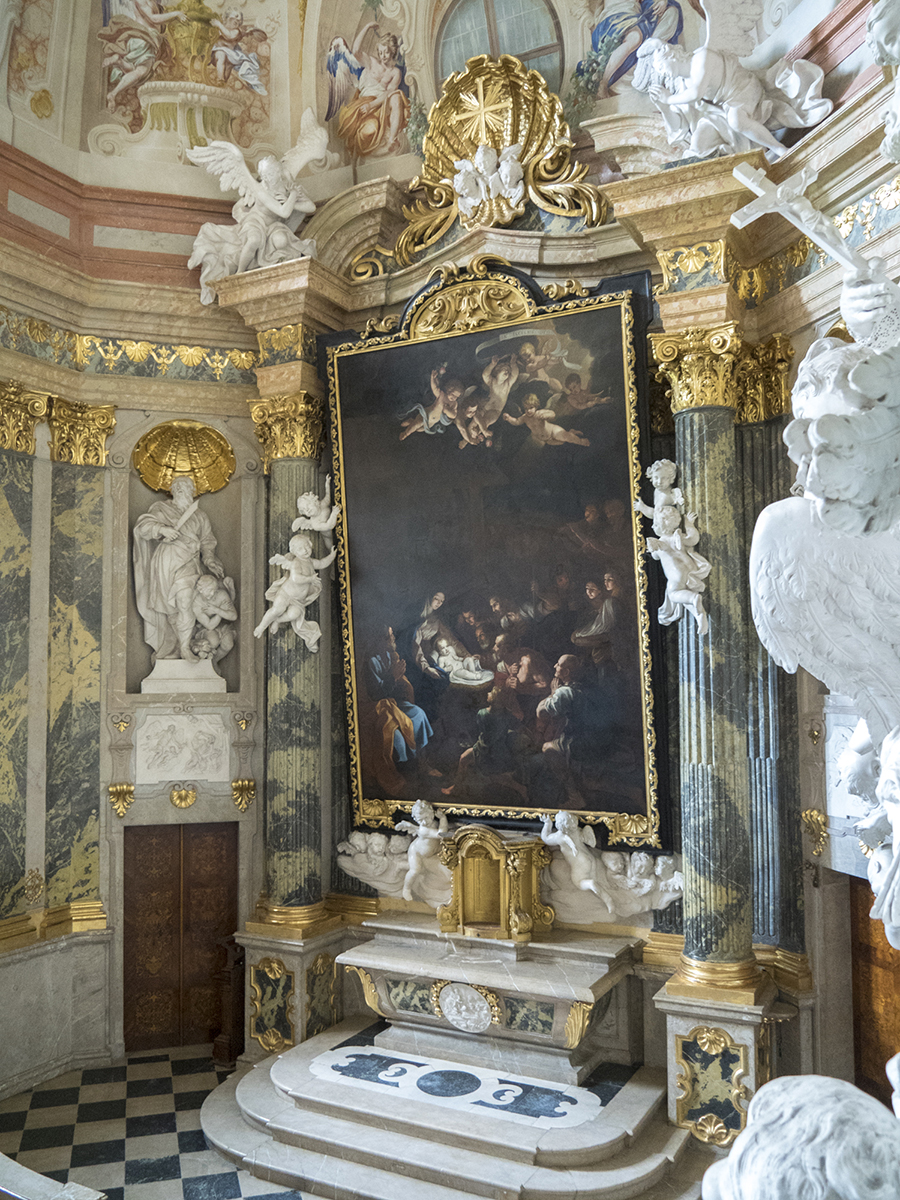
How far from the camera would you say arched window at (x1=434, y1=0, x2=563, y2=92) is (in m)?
7.89

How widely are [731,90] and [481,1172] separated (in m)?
6.83

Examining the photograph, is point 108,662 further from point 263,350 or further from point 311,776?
point 263,350

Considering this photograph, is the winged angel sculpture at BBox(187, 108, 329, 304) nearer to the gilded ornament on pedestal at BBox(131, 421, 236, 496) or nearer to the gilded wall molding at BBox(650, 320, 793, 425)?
the gilded ornament on pedestal at BBox(131, 421, 236, 496)

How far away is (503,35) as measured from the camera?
8.11 m

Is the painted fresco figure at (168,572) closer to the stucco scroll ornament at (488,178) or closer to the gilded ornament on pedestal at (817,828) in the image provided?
the stucco scroll ornament at (488,178)

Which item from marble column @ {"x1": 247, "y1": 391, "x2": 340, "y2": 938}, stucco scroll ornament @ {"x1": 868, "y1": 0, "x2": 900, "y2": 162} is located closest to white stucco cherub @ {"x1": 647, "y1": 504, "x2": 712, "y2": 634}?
marble column @ {"x1": 247, "y1": 391, "x2": 340, "y2": 938}

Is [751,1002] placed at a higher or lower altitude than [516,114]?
lower

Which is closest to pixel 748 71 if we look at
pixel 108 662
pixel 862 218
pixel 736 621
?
pixel 862 218

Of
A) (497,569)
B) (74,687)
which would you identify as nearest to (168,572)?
(74,687)

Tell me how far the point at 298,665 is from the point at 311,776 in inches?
37.1

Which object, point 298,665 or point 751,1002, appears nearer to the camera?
point 751,1002

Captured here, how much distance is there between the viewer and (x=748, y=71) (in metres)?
6.19

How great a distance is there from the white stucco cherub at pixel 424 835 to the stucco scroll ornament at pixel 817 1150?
617 centimetres

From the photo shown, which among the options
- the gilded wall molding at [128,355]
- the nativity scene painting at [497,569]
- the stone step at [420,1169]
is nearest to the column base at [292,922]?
the nativity scene painting at [497,569]
